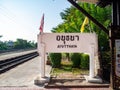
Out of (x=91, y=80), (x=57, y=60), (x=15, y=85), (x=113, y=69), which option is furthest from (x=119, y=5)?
(x=57, y=60)

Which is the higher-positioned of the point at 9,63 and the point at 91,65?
the point at 91,65

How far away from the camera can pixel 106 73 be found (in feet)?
52.6

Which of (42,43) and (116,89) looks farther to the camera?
(42,43)

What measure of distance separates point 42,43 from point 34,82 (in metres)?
2.30

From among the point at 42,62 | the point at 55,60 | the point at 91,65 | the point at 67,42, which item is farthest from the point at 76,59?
the point at 42,62

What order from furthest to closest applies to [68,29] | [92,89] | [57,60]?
[68,29] → [57,60] → [92,89]

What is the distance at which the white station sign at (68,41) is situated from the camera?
15688 millimetres

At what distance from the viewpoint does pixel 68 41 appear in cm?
1576

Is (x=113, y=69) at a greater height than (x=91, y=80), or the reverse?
(x=113, y=69)

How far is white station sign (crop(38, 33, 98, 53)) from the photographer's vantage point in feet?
51.5

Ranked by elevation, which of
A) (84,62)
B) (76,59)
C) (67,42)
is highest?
(67,42)

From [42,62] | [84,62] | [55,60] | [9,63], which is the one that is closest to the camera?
[42,62]

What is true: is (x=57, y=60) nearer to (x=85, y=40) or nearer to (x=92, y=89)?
(x=85, y=40)

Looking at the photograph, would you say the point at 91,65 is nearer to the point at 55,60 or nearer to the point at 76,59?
the point at 76,59
